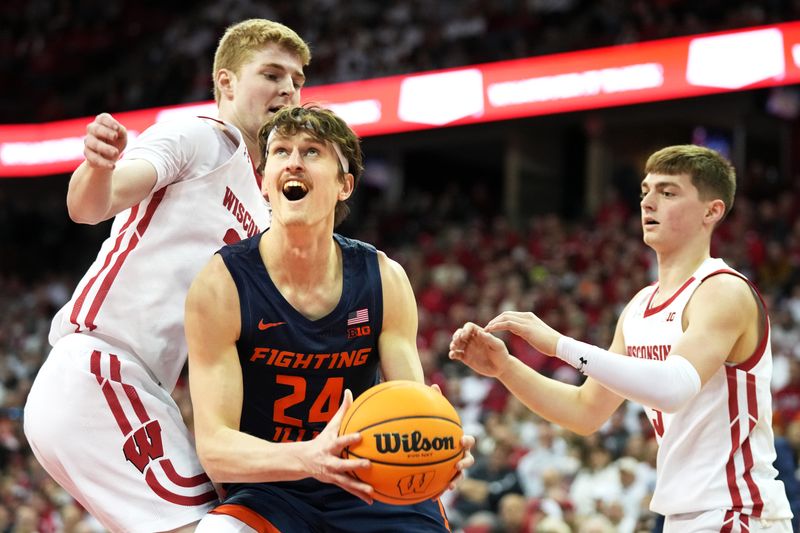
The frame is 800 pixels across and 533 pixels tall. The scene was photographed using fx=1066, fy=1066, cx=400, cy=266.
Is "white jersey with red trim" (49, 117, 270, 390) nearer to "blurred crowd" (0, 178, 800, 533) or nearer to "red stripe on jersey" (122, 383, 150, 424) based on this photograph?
"red stripe on jersey" (122, 383, 150, 424)

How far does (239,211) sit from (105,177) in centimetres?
68

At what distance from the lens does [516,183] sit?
19.3 metres

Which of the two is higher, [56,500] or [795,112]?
[795,112]

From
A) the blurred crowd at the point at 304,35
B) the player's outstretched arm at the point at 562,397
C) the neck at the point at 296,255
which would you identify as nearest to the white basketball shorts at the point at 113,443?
the neck at the point at 296,255

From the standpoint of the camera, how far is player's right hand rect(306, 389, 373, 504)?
2.88 meters

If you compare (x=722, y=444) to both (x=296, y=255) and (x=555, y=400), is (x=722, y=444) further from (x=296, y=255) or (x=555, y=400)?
(x=296, y=255)

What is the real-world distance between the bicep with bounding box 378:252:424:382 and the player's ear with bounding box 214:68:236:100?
0.98 meters

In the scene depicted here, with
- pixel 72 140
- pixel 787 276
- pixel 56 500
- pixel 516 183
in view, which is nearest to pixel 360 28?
pixel 516 183

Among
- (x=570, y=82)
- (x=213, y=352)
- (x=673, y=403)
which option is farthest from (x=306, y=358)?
(x=570, y=82)

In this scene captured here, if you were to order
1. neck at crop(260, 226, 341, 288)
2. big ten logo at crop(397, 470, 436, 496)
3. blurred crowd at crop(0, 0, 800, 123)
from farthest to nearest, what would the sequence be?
blurred crowd at crop(0, 0, 800, 123), neck at crop(260, 226, 341, 288), big ten logo at crop(397, 470, 436, 496)

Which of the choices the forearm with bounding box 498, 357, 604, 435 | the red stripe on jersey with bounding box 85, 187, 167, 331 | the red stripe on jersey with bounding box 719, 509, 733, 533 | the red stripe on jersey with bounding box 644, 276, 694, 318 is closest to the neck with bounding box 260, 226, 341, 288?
the red stripe on jersey with bounding box 85, 187, 167, 331

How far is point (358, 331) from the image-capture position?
3.52 m

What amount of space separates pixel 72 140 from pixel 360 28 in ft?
18.1

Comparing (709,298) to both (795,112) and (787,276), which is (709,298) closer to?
(787,276)
